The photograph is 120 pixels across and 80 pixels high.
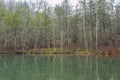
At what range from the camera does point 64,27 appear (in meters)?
70.1

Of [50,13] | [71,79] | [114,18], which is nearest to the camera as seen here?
[71,79]

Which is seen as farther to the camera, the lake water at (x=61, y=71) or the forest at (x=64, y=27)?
the forest at (x=64, y=27)

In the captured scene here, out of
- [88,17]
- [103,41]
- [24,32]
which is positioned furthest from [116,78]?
[24,32]

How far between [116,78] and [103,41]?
44136mm

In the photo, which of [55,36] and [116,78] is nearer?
[116,78]

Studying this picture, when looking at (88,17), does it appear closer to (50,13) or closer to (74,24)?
(74,24)

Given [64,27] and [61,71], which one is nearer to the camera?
[61,71]

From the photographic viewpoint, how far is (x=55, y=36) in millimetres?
68625

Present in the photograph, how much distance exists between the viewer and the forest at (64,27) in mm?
62219

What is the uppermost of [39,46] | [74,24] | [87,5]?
[87,5]

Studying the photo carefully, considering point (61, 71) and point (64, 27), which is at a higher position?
point (64, 27)

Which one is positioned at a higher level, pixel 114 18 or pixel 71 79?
pixel 114 18

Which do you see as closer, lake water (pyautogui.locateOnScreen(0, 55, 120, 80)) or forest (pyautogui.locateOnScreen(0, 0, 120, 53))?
lake water (pyautogui.locateOnScreen(0, 55, 120, 80))

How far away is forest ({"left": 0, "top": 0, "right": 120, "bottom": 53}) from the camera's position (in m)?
62.2
